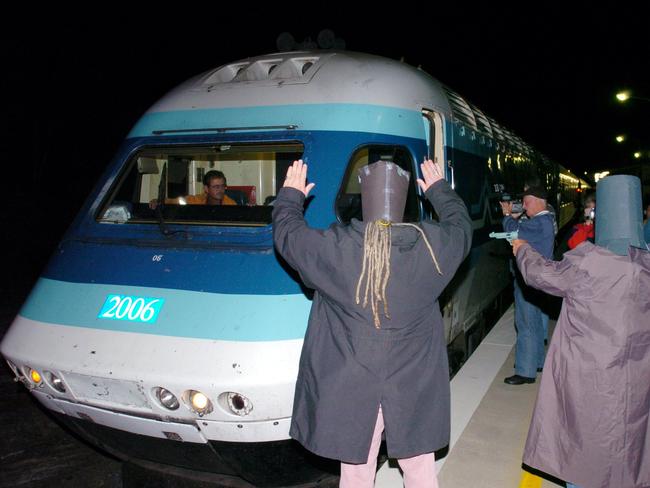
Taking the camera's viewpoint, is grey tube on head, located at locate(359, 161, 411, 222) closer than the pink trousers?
Yes

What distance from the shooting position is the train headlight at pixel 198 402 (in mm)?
2979

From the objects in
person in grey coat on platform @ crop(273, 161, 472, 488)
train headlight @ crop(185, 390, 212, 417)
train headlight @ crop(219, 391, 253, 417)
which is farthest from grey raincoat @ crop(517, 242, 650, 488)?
train headlight @ crop(185, 390, 212, 417)

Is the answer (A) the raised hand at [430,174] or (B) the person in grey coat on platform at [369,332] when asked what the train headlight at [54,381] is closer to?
(B) the person in grey coat on platform at [369,332]

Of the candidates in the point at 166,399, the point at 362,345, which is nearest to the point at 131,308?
the point at 166,399

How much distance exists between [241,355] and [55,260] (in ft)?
5.94

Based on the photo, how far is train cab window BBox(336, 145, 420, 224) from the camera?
3793 mm

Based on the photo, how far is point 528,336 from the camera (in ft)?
17.6

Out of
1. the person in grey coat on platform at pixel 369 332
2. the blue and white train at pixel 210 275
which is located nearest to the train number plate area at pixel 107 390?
the blue and white train at pixel 210 275

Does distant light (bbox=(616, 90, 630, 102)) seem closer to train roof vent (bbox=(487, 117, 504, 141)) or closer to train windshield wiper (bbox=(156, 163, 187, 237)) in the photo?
train roof vent (bbox=(487, 117, 504, 141))

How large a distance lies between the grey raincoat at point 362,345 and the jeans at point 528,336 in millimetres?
3078

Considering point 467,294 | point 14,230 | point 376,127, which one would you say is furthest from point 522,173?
point 14,230

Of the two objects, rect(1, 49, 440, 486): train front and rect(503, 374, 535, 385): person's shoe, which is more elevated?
rect(1, 49, 440, 486): train front

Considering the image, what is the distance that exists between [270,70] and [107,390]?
2705 millimetres

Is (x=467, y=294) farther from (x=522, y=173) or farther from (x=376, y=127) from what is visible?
(x=522, y=173)
